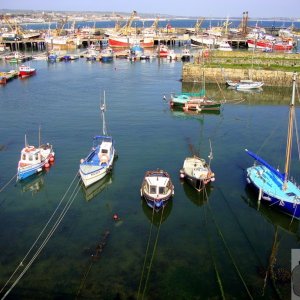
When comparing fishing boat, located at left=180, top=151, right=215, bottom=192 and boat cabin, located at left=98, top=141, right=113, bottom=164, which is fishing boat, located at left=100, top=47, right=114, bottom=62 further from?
fishing boat, located at left=180, top=151, right=215, bottom=192

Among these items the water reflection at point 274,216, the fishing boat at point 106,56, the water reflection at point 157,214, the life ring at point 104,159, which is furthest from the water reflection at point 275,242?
the fishing boat at point 106,56

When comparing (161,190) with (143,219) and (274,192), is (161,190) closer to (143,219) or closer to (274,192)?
(143,219)

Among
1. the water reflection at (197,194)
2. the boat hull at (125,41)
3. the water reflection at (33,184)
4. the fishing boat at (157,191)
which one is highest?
the boat hull at (125,41)

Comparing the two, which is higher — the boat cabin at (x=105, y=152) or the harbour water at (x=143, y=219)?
the boat cabin at (x=105, y=152)

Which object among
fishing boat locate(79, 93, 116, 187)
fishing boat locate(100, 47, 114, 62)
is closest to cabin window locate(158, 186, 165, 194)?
fishing boat locate(79, 93, 116, 187)

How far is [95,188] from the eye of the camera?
32.7 m

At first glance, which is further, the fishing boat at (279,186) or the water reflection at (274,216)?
the fishing boat at (279,186)

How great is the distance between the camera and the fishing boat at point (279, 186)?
90.4 feet

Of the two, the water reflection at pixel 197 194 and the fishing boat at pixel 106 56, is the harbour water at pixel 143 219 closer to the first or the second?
the water reflection at pixel 197 194

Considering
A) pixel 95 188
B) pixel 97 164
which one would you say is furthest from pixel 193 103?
pixel 95 188

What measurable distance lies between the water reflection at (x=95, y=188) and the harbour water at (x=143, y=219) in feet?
0.30

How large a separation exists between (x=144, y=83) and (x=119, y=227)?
2150 inches

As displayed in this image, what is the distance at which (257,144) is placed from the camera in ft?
143

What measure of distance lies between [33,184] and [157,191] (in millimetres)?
11786
